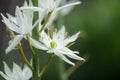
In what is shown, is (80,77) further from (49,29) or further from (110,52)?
(49,29)

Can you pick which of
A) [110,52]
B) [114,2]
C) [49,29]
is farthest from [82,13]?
[49,29]

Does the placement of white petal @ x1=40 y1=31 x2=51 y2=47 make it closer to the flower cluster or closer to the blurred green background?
the flower cluster

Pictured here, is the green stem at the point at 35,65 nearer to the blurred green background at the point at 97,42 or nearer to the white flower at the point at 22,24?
the white flower at the point at 22,24

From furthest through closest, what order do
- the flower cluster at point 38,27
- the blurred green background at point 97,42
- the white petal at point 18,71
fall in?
the blurred green background at point 97,42
the white petal at point 18,71
the flower cluster at point 38,27

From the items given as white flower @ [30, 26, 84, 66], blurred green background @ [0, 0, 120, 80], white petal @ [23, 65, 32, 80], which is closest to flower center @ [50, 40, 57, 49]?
white flower @ [30, 26, 84, 66]

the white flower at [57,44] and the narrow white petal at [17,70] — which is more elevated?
the white flower at [57,44]

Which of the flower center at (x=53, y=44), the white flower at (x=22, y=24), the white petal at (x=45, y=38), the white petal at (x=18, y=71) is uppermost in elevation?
the white flower at (x=22, y=24)

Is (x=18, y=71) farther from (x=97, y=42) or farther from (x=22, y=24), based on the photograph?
(x=97, y=42)

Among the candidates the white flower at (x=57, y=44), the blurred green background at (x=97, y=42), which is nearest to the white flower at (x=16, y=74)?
the white flower at (x=57, y=44)
